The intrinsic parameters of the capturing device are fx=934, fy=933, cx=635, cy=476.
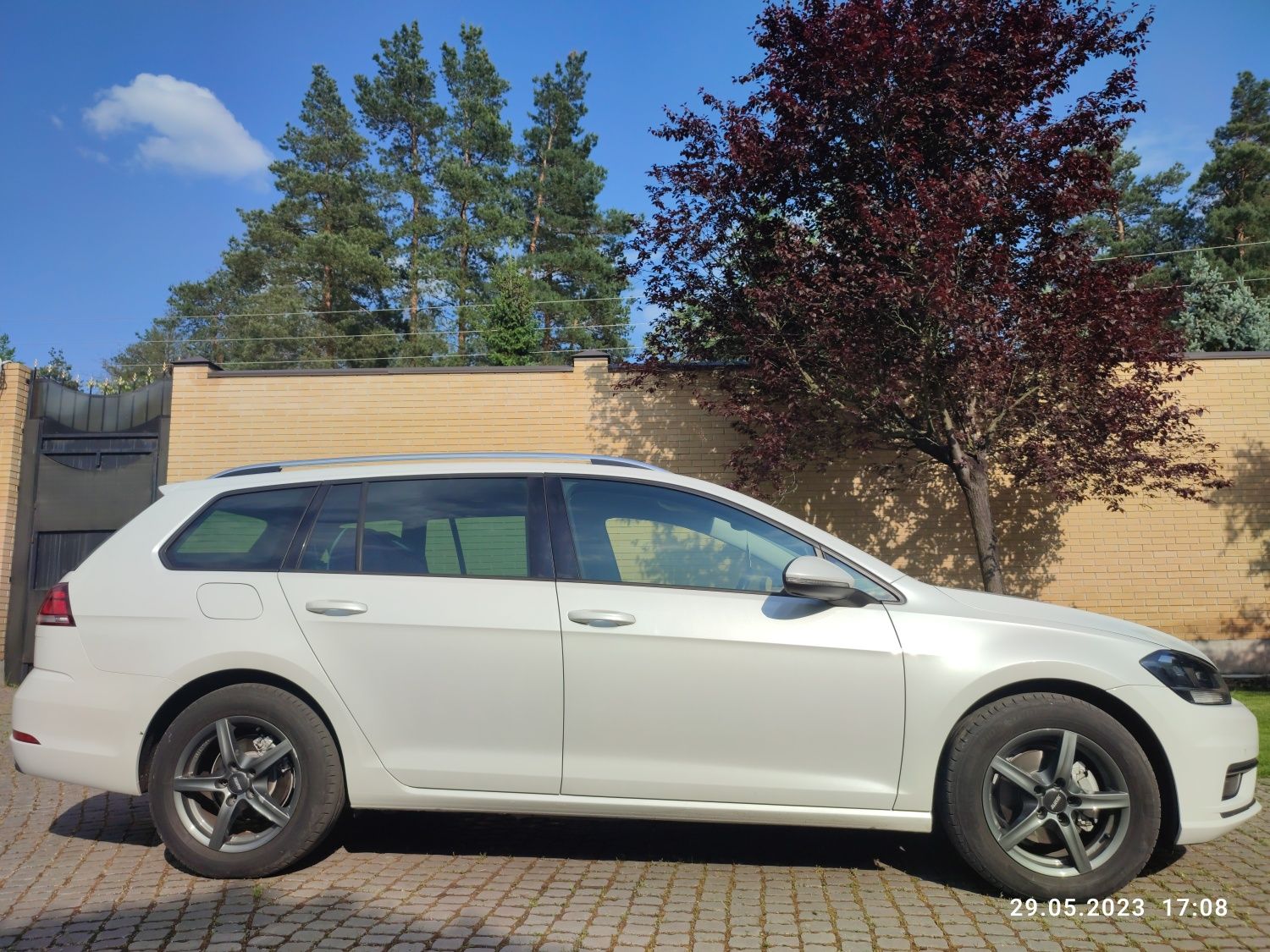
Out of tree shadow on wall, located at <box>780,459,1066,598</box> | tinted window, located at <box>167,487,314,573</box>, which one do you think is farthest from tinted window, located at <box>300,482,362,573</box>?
tree shadow on wall, located at <box>780,459,1066,598</box>

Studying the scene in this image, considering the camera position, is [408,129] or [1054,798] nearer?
Answer: [1054,798]

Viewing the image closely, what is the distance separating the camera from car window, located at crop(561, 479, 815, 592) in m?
3.95

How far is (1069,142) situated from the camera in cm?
881

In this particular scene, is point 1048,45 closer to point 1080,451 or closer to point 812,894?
point 1080,451

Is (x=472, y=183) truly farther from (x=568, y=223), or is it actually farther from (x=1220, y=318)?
(x=1220, y=318)

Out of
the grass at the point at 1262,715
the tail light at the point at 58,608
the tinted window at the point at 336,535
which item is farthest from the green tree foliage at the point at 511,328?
the tail light at the point at 58,608

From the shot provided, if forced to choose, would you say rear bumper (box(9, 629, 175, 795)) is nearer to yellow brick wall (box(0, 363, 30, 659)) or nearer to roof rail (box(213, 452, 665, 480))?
roof rail (box(213, 452, 665, 480))

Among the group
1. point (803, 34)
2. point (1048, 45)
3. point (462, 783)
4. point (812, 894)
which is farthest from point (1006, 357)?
point (462, 783)

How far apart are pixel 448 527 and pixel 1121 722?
2953 millimetres

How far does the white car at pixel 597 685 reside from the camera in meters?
3.67

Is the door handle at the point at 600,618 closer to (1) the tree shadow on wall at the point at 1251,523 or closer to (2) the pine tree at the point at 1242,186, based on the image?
(1) the tree shadow on wall at the point at 1251,523

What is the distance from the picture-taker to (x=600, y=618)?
12.5 ft

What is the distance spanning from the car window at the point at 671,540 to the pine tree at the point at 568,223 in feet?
89.7

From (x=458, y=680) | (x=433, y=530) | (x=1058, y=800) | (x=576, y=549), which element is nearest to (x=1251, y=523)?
(x=1058, y=800)
